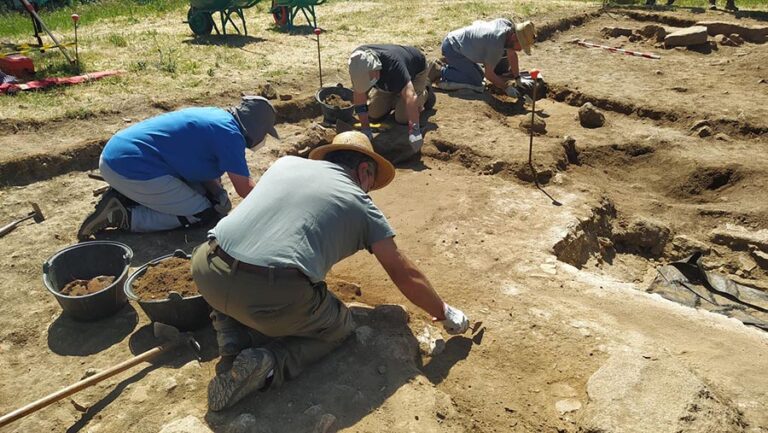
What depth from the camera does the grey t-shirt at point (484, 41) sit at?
788 centimetres

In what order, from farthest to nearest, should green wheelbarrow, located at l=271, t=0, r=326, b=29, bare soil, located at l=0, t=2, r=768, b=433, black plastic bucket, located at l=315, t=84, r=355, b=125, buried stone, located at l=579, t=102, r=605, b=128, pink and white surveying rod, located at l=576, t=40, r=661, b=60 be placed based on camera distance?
green wheelbarrow, located at l=271, t=0, r=326, b=29 → pink and white surveying rod, located at l=576, t=40, r=661, b=60 → buried stone, located at l=579, t=102, r=605, b=128 → black plastic bucket, located at l=315, t=84, r=355, b=125 → bare soil, located at l=0, t=2, r=768, b=433

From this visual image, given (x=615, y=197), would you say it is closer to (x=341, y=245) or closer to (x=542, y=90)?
(x=542, y=90)

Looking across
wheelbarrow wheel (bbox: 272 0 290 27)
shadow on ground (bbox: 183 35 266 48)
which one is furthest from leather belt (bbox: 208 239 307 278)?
wheelbarrow wheel (bbox: 272 0 290 27)

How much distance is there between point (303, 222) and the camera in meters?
2.86

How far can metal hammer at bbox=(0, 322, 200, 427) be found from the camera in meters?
2.76

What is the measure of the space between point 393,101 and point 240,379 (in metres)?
4.92

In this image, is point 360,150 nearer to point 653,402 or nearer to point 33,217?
point 653,402

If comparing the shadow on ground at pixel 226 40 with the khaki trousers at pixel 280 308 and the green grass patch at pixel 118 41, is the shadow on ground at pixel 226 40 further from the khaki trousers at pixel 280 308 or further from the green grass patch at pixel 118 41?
the khaki trousers at pixel 280 308

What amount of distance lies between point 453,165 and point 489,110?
171 cm

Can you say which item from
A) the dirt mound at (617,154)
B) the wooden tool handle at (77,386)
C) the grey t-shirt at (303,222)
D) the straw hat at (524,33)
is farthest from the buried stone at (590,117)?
the wooden tool handle at (77,386)

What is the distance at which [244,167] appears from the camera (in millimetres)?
4320

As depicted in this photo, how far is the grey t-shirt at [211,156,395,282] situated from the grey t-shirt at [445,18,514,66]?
5.49 meters

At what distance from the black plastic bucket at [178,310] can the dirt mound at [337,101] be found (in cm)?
405

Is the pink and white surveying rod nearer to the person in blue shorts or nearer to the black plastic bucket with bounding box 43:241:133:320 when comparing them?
the person in blue shorts
